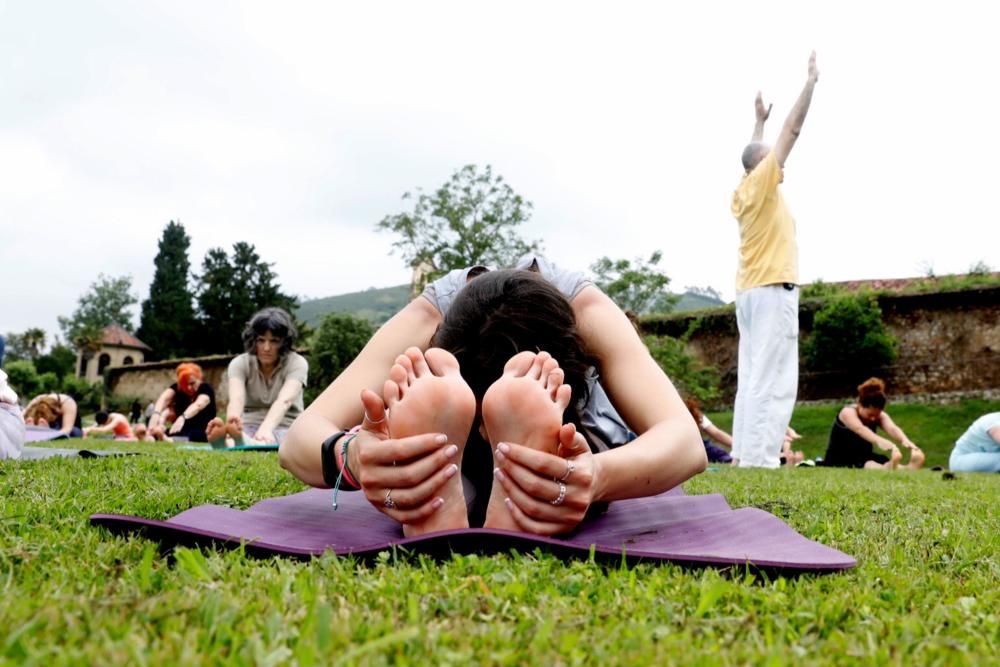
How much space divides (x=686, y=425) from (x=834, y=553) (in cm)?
47

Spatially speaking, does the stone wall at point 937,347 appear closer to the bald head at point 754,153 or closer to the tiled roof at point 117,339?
the bald head at point 754,153

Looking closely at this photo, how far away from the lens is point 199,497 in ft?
8.65

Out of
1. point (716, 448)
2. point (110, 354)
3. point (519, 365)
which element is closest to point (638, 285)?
point (716, 448)

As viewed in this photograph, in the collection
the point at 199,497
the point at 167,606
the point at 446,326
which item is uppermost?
the point at 446,326

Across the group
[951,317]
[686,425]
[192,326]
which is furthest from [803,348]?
[192,326]

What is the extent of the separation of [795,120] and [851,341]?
11482 millimetres

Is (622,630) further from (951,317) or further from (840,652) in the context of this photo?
(951,317)

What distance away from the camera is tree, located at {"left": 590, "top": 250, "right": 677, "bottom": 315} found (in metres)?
24.8

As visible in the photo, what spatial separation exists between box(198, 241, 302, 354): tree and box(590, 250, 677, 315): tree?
2582 cm

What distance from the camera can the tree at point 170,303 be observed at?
48219mm

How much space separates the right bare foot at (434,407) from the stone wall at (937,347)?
16.1 m

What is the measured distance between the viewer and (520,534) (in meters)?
1.66

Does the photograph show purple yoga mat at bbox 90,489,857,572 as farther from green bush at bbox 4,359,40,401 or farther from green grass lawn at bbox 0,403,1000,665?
green bush at bbox 4,359,40,401

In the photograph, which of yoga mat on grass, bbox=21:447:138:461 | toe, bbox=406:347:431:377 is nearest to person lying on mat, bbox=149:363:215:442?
yoga mat on grass, bbox=21:447:138:461
